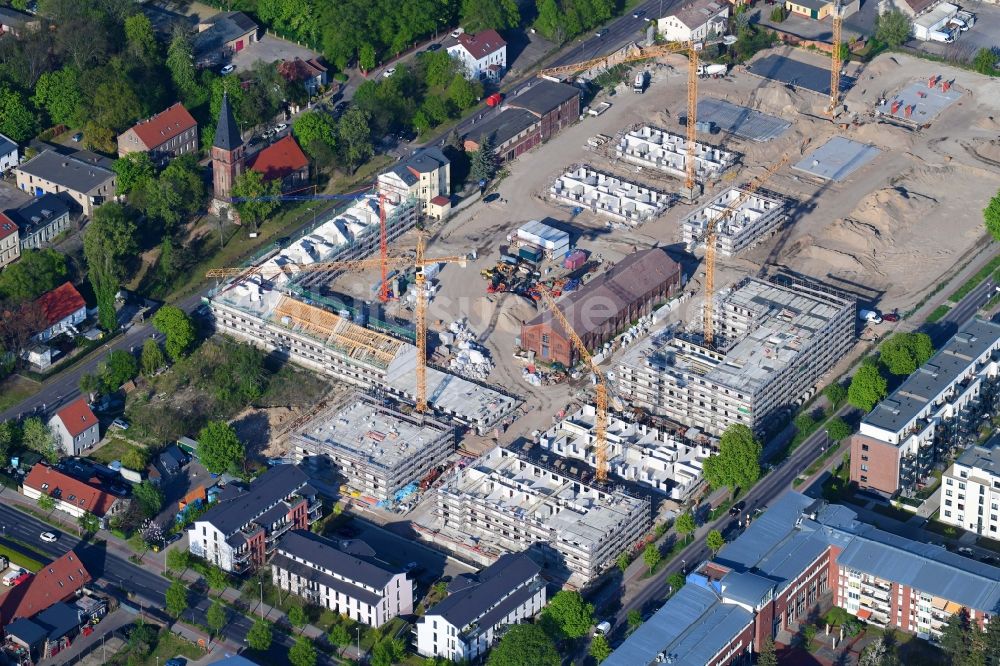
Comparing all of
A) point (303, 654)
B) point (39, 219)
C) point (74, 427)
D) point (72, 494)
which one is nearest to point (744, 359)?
point (303, 654)

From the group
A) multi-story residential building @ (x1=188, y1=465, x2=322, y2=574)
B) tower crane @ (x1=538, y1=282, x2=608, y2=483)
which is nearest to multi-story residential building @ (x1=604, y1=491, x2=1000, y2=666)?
tower crane @ (x1=538, y1=282, x2=608, y2=483)

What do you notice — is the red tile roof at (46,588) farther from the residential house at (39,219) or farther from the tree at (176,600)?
Result: the residential house at (39,219)

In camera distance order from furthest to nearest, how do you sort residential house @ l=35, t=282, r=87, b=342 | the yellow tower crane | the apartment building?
residential house @ l=35, t=282, r=87, b=342
the yellow tower crane
the apartment building

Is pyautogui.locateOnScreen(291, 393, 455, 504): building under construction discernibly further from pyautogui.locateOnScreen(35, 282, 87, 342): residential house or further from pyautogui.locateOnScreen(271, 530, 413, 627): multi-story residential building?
pyautogui.locateOnScreen(35, 282, 87, 342): residential house

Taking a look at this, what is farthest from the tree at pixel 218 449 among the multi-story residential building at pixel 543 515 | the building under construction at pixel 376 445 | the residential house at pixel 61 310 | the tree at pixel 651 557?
the tree at pixel 651 557

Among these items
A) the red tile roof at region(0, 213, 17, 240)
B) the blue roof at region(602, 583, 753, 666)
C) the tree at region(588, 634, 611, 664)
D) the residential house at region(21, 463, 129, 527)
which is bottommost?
the residential house at region(21, 463, 129, 527)

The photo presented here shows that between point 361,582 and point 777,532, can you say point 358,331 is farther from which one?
point 777,532
